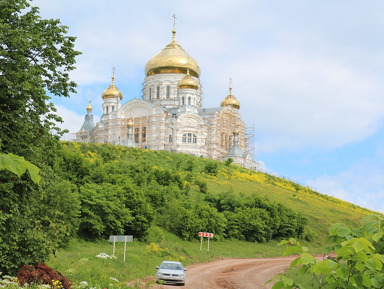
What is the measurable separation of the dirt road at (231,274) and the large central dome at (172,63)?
169ft

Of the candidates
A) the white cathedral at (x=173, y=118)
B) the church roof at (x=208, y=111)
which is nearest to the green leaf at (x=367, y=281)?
the white cathedral at (x=173, y=118)

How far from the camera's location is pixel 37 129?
13.4m

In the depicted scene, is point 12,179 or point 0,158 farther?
point 12,179

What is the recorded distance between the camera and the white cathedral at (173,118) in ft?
228

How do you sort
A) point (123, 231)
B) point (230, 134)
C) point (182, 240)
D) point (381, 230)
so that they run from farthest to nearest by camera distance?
point (230, 134)
point (182, 240)
point (123, 231)
point (381, 230)

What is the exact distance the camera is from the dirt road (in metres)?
18.6

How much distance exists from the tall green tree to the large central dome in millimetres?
62624

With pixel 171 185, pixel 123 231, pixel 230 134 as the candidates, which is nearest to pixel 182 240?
pixel 123 231

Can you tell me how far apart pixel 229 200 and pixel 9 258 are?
85.5 feet

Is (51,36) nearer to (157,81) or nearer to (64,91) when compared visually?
(64,91)

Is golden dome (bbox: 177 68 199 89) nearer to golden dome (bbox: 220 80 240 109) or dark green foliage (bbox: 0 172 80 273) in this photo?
golden dome (bbox: 220 80 240 109)

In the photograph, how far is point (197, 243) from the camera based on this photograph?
101 feet

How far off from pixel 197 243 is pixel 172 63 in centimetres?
4895

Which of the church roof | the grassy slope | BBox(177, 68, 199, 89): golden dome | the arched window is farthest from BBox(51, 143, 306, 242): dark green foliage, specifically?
the church roof
